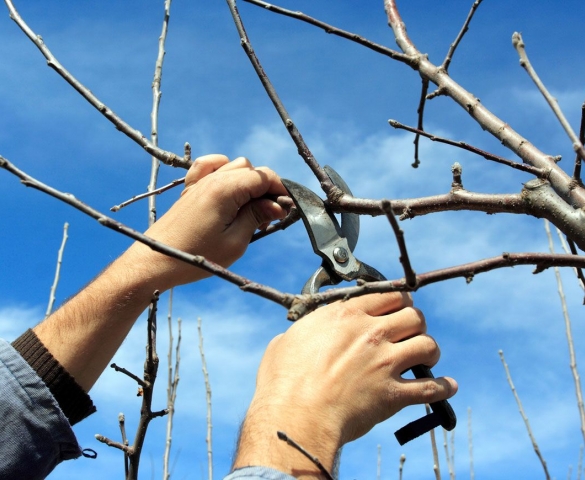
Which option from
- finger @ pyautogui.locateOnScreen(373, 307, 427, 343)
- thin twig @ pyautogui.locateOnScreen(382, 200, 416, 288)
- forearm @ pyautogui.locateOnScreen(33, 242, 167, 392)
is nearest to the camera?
thin twig @ pyautogui.locateOnScreen(382, 200, 416, 288)

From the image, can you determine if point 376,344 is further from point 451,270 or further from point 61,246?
point 61,246

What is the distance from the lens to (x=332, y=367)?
136 cm

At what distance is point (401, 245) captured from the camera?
0.87 meters

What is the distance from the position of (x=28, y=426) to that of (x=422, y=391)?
118 cm

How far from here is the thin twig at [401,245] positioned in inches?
30.2

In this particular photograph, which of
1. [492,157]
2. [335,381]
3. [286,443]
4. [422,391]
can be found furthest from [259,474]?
[492,157]

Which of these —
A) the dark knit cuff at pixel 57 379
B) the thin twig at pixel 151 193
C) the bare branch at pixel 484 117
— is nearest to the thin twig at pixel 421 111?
the bare branch at pixel 484 117

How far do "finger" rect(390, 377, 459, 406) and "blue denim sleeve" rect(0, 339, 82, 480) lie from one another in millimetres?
1086

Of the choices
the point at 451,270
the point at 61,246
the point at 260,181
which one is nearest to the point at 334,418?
the point at 451,270

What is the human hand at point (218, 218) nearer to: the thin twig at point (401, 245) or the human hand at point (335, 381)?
the human hand at point (335, 381)

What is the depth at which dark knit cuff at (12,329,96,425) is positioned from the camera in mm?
1898

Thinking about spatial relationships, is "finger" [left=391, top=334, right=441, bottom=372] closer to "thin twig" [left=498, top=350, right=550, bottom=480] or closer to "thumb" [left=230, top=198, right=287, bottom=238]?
"thumb" [left=230, top=198, right=287, bottom=238]

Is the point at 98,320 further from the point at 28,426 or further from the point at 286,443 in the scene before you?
the point at 286,443

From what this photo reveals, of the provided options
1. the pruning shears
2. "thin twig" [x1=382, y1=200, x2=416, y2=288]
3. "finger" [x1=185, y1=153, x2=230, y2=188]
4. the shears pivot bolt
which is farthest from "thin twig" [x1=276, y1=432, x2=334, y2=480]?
"finger" [x1=185, y1=153, x2=230, y2=188]
